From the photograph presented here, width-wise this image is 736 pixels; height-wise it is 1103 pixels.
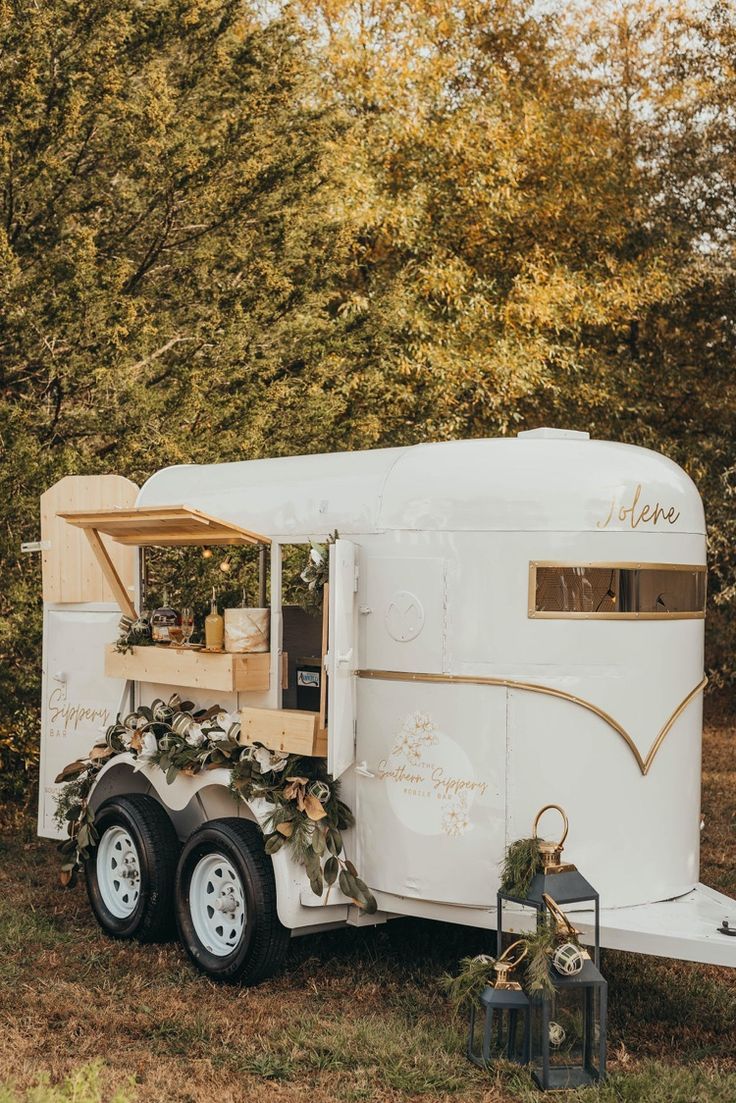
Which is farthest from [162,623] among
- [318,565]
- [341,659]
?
[341,659]

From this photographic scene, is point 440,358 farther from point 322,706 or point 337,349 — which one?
point 322,706

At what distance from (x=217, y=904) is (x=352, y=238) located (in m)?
8.90

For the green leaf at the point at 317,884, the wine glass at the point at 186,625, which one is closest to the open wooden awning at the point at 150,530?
the wine glass at the point at 186,625

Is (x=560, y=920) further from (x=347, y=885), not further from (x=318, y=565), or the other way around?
(x=318, y=565)

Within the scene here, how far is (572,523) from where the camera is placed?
5789 mm

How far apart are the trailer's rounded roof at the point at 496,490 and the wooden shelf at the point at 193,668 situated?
719 millimetres

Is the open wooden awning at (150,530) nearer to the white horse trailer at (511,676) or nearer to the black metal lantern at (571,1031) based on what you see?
the white horse trailer at (511,676)

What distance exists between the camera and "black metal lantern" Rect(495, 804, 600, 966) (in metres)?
5.31

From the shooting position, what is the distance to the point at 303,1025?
18.5 feet

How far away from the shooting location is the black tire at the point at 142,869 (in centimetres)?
683

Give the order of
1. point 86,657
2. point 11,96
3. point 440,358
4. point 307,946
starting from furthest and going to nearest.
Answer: point 440,358 → point 11,96 → point 86,657 → point 307,946

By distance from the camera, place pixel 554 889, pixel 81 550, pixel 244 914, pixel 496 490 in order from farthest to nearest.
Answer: pixel 81 550 → pixel 244 914 → pixel 496 490 → pixel 554 889

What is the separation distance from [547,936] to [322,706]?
1.69 m

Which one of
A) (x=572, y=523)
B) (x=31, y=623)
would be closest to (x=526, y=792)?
(x=572, y=523)
